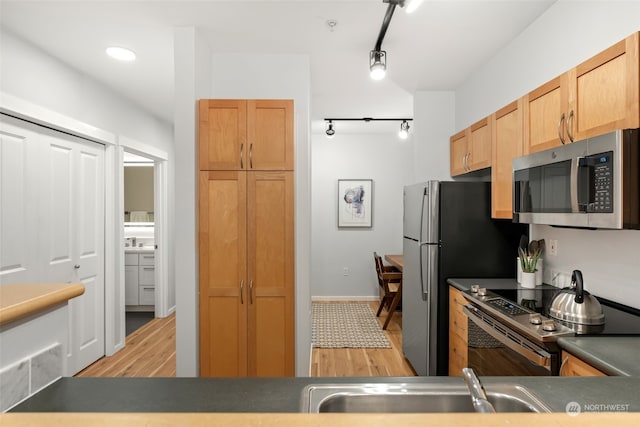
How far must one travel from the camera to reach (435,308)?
110 inches

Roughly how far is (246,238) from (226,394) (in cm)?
160

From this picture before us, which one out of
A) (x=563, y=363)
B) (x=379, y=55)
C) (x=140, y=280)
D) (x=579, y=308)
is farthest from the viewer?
(x=140, y=280)

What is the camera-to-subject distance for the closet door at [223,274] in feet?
8.05

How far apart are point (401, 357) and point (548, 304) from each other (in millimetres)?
1783

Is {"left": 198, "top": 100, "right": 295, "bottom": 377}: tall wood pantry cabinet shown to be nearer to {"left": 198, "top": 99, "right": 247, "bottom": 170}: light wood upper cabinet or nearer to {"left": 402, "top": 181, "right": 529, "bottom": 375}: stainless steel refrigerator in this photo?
{"left": 198, "top": 99, "right": 247, "bottom": 170}: light wood upper cabinet

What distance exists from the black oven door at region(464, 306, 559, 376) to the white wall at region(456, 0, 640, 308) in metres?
0.61

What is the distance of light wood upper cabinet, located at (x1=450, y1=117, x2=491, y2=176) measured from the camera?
2.74 meters

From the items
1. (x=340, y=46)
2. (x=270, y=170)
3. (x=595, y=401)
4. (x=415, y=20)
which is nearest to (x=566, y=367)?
(x=595, y=401)

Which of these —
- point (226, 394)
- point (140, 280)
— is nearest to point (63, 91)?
point (140, 280)

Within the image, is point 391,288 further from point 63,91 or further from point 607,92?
point 63,91

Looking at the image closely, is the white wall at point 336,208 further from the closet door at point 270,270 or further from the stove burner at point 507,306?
the stove burner at point 507,306

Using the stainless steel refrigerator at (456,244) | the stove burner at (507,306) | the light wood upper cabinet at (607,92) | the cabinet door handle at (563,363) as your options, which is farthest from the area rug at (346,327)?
the light wood upper cabinet at (607,92)

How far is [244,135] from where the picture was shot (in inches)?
97.4

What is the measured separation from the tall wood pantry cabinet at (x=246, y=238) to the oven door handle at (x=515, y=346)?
115 centimetres
